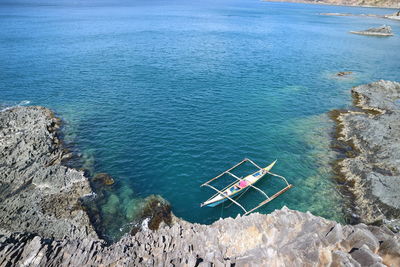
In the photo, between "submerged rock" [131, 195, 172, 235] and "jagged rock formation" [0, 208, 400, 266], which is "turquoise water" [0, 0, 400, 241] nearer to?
"submerged rock" [131, 195, 172, 235]

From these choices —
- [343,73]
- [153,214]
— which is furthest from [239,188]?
[343,73]

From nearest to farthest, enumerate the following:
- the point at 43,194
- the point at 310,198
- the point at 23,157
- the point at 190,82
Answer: the point at 43,194, the point at 310,198, the point at 23,157, the point at 190,82

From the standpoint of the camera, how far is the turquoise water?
36031 mm

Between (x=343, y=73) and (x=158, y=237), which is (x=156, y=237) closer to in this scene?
(x=158, y=237)

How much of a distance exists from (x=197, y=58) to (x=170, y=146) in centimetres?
5150

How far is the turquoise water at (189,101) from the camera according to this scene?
36.0 m

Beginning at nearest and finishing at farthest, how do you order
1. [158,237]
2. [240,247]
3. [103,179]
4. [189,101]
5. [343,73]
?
1. [240,247]
2. [158,237]
3. [103,179]
4. [189,101]
5. [343,73]

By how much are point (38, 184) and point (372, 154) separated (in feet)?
160

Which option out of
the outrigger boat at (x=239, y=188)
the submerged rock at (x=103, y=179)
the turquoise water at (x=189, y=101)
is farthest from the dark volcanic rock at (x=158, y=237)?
the outrigger boat at (x=239, y=188)

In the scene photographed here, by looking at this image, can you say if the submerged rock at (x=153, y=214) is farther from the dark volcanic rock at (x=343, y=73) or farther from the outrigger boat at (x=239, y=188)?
the dark volcanic rock at (x=343, y=73)

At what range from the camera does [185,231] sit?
2348 cm

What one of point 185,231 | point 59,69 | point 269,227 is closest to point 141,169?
point 185,231

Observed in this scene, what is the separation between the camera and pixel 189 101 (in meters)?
58.8

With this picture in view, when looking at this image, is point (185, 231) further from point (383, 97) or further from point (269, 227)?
point (383, 97)
